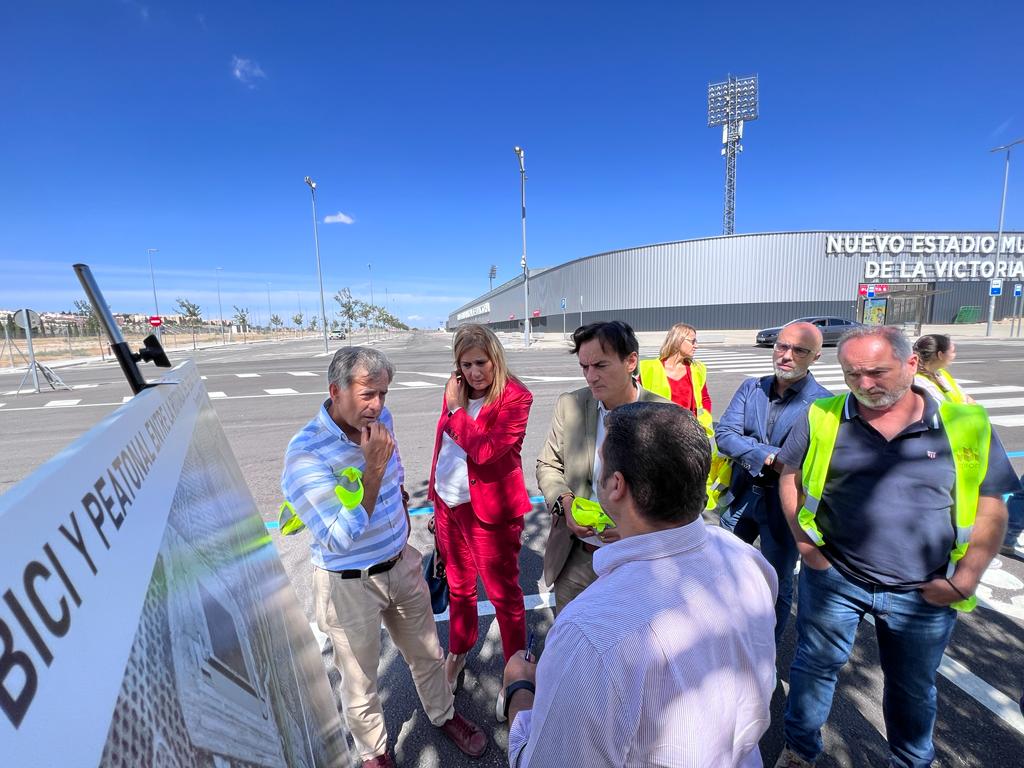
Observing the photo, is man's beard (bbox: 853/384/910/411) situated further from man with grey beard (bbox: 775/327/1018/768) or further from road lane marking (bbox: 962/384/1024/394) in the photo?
road lane marking (bbox: 962/384/1024/394)

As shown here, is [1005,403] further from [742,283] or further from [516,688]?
[742,283]

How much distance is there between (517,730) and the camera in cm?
119

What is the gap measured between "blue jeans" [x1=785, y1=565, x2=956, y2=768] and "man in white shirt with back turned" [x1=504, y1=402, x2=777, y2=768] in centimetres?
113

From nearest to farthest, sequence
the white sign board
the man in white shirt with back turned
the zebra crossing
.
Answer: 1. the white sign board
2. the man in white shirt with back turned
3. the zebra crossing

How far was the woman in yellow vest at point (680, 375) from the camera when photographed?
3684 mm

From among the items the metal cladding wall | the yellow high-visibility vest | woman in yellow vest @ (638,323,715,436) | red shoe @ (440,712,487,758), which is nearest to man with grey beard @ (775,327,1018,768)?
the yellow high-visibility vest

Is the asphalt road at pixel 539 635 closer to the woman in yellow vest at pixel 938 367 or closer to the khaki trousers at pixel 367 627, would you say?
the khaki trousers at pixel 367 627

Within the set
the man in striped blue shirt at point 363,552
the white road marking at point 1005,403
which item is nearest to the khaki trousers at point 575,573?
the man in striped blue shirt at point 363,552

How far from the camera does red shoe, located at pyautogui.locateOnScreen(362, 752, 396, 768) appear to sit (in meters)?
2.08

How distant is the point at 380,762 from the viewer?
209 centimetres

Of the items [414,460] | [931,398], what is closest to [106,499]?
[931,398]

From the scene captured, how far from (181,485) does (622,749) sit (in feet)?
3.44

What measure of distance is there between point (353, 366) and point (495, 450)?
32.2 inches

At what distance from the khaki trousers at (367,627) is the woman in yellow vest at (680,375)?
231 cm
